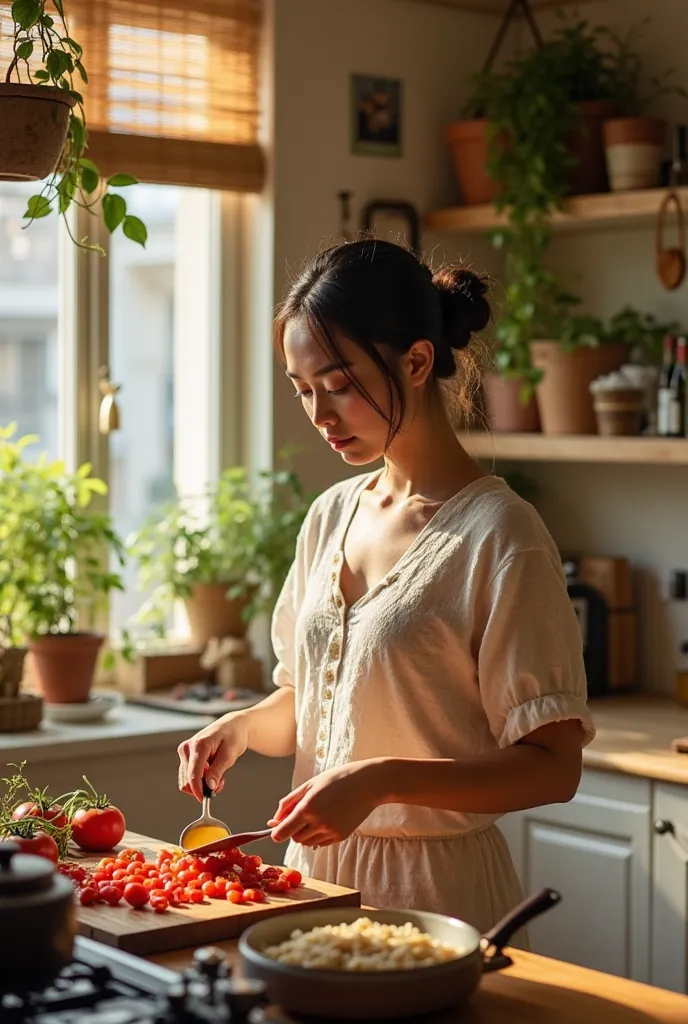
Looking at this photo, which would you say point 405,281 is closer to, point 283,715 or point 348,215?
point 283,715

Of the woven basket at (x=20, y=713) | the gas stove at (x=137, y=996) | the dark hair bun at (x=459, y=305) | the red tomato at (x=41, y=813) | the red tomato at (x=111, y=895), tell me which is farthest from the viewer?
the woven basket at (x=20, y=713)

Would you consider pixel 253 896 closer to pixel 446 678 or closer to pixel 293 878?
pixel 293 878

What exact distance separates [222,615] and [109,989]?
2478 mm

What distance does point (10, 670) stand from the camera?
11.0 ft

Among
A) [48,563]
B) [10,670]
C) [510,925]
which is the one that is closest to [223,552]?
[48,563]

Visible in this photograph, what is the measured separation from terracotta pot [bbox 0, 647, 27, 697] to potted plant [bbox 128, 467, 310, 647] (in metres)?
0.51

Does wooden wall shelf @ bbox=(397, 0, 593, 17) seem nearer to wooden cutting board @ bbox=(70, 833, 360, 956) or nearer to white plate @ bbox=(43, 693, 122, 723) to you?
white plate @ bbox=(43, 693, 122, 723)

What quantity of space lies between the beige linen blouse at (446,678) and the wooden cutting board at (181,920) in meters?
0.24

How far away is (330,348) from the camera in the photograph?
80.7 inches

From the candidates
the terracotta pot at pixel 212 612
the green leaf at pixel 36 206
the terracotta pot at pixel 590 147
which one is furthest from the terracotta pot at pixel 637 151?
the green leaf at pixel 36 206

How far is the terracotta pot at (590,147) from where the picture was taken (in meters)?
3.86

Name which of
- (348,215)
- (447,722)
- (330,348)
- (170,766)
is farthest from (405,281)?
(348,215)

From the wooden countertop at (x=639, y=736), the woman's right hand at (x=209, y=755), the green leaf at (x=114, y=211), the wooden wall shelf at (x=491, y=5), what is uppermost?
the wooden wall shelf at (x=491, y=5)

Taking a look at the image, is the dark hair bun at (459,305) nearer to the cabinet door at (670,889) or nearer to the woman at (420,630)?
the woman at (420,630)
